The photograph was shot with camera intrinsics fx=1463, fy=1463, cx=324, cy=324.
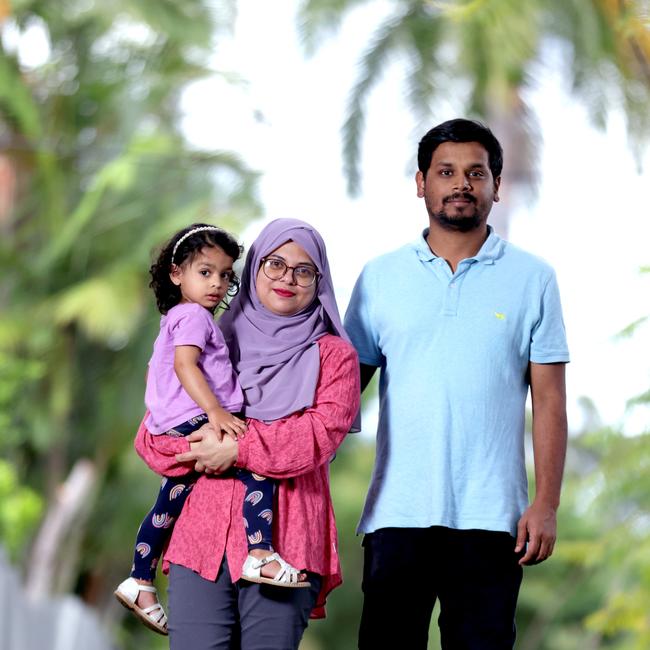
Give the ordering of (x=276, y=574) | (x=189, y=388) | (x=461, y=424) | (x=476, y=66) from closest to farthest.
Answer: (x=276, y=574) < (x=189, y=388) < (x=461, y=424) < (x=476, y=66)

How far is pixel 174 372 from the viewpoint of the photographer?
3.65 meters

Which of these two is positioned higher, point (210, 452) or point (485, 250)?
point (485, 250)

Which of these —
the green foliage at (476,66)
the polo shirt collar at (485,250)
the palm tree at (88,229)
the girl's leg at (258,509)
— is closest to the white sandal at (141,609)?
the girl's leg at (258,509)

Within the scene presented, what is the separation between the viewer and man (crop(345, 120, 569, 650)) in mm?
3721

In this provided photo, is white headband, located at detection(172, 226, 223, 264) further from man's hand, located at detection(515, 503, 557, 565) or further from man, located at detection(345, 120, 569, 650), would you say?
man's hand, located at detection(515, 503, 557, 565)

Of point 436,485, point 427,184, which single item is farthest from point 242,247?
point 436,485

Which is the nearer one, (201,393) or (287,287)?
(201,393)

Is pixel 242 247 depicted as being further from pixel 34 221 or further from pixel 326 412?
pixel 34 221

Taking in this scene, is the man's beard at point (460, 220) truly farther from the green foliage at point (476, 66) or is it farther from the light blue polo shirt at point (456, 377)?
the green foliage at point (476, 66)

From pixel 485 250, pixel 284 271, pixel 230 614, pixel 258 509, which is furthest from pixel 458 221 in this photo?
pixel 230 614

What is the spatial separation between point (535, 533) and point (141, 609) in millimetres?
1003

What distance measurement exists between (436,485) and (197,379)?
0.68 m

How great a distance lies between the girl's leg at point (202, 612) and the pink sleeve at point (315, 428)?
28 centimetres

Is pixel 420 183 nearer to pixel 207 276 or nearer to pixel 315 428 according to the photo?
pixel 207 276
